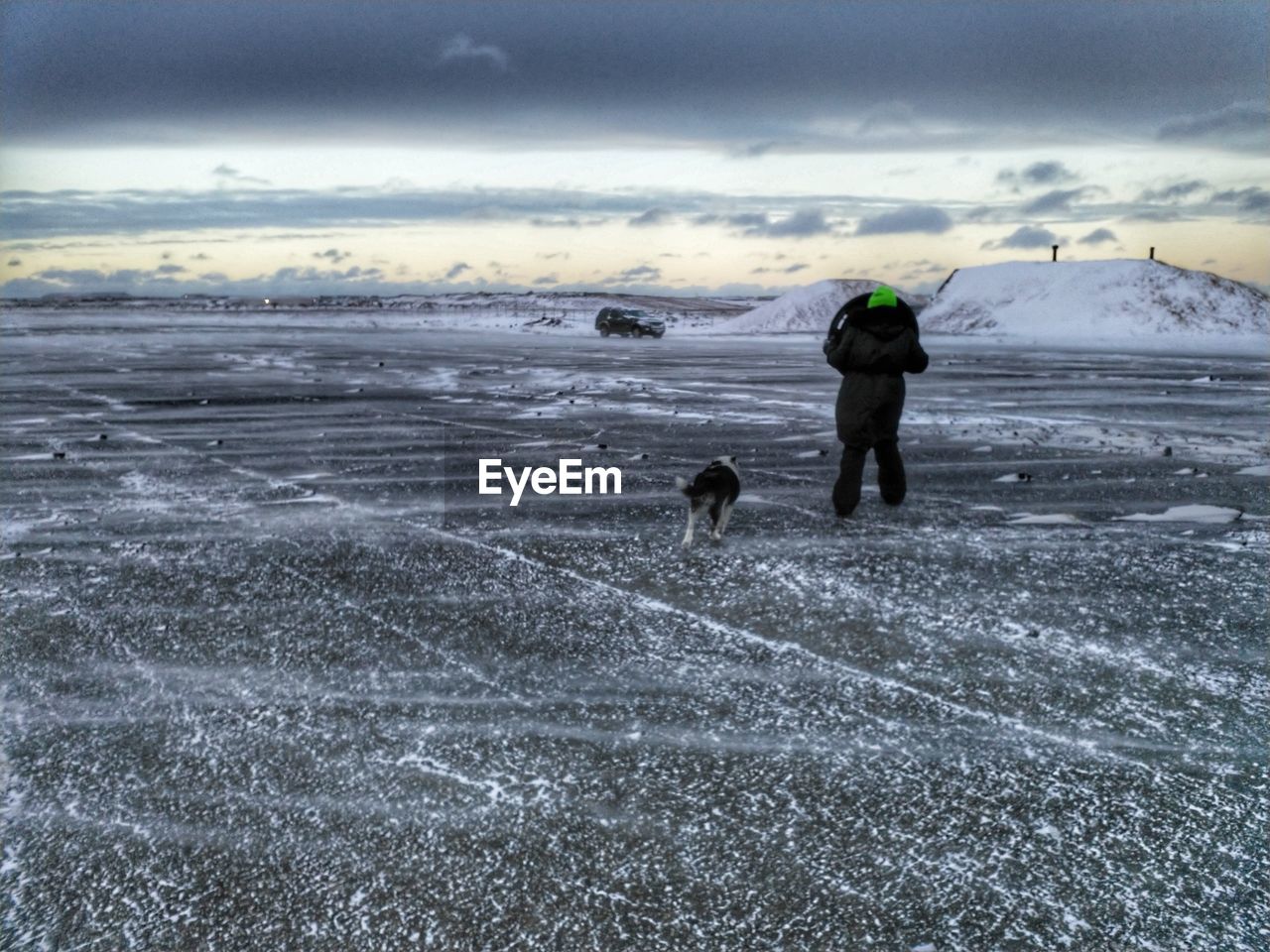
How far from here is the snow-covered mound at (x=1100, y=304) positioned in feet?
132

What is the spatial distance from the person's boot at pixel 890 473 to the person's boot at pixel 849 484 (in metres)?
0.27

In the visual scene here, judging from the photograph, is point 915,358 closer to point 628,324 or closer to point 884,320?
point 884,320

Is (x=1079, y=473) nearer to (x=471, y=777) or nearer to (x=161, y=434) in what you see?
(x=471, y=777)

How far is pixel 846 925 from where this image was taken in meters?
2.90

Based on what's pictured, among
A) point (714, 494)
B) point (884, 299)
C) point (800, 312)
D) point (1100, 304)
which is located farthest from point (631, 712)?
point (800, 312)

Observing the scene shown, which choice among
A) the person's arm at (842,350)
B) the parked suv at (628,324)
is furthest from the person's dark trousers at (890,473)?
the parked suv at (628,324)

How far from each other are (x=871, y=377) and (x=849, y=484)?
87 centimetres

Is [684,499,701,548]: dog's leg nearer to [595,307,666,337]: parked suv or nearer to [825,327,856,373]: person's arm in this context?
[825,327,856,373]: person's arm

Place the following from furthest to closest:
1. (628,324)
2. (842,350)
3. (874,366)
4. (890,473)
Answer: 1. (628,324)
2. (890,473)
3. (842,350)
4. (874,366)

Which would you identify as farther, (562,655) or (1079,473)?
(1079,473)

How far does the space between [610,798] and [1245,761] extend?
2.42 meters

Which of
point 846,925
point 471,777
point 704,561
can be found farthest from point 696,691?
point 704,561

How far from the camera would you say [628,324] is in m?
41.4

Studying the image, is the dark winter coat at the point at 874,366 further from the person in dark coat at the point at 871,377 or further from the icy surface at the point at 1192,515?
the icy surface at the point at 1192,515
